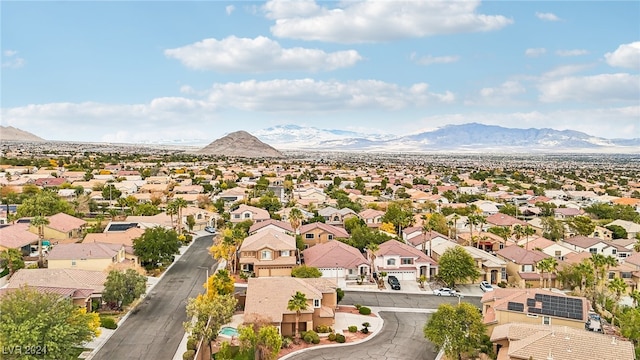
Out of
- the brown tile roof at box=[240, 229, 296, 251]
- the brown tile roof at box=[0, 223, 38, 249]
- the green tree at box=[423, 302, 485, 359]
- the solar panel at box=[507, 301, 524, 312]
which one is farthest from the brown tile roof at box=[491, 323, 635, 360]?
the brown tile roof at box=[0, 223, 38, 249]

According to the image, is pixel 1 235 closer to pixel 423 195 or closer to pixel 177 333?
pixel 177 333

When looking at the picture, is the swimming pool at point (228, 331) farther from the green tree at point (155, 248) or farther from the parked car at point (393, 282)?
the green tree at point (155, 248)

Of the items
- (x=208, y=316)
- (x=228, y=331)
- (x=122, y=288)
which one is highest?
(x=208, y=316)

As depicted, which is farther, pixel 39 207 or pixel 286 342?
pixel 39 207

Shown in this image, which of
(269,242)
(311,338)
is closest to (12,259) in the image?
(269,242)

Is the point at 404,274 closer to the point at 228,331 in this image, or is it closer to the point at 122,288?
the point at 228,331

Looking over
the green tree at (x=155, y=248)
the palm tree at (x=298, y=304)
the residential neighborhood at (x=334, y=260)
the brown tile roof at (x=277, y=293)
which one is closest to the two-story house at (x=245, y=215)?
the residential neighborhood at (x=334, y=260)

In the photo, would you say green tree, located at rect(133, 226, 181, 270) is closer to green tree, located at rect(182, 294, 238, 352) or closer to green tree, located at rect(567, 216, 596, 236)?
green tree, located at rect(182, 294, 238, 352)
